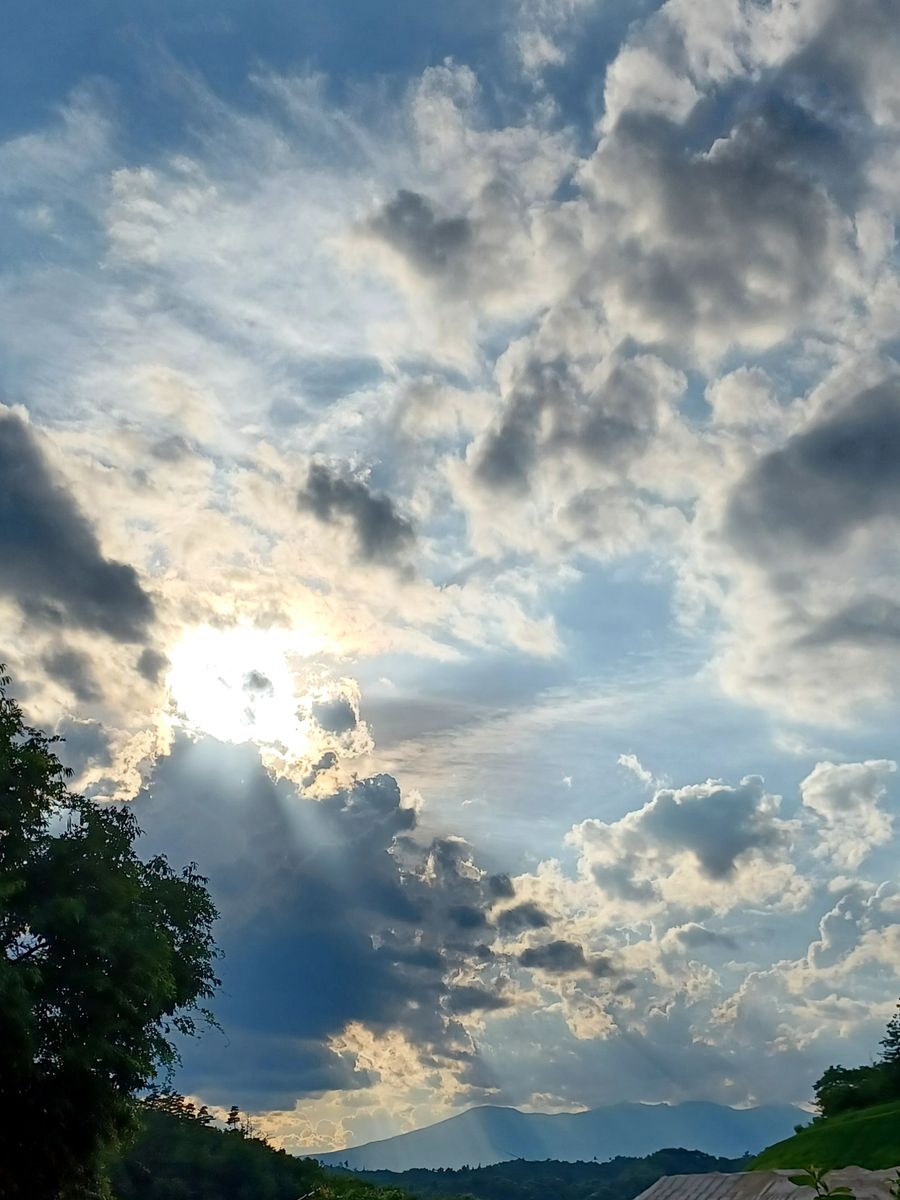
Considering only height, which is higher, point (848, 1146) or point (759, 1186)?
point (848, 1146)

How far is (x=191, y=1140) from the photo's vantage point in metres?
124

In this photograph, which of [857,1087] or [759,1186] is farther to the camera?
[857,1087]

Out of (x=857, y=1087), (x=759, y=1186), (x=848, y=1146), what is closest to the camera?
(x=759, y=1186)

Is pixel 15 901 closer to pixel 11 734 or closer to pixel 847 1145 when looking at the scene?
pixel 11 734

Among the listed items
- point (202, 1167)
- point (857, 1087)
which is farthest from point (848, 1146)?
point (202, 1167)

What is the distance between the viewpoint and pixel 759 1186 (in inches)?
1242

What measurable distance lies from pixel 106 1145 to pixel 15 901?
10279 mm

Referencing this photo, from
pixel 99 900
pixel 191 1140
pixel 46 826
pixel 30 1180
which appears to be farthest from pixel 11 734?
pixel 191 1140

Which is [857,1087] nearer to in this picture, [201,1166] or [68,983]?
[68,983]

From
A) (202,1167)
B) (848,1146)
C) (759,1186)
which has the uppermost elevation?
(202,1167)

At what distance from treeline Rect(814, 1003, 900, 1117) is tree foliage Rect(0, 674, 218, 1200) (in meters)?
33.6

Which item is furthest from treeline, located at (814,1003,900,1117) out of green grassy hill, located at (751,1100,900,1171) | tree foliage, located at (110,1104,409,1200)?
tree foliage, located at (110,1104,409,1200)

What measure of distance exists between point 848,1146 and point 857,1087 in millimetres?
24459

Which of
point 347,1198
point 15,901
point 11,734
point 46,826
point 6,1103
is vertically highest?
point 11,734
